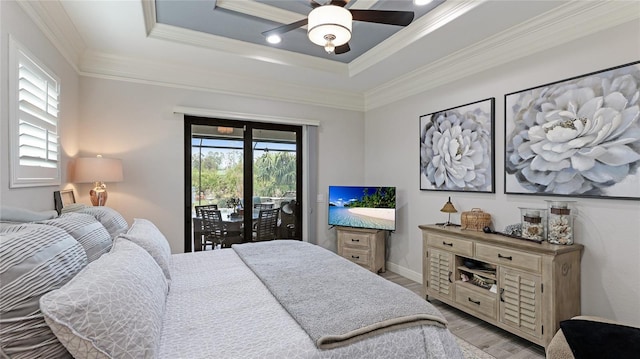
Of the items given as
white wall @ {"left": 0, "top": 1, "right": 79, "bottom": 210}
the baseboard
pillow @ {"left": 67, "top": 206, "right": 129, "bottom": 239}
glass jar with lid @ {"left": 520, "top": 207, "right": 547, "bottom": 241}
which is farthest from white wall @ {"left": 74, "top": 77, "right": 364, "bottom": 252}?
glass jar with lid @ {"left": 520, "top": 207, "right": 547, "bottom": 241}

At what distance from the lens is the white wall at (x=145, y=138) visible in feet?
11.0

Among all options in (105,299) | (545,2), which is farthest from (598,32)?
(105,299)

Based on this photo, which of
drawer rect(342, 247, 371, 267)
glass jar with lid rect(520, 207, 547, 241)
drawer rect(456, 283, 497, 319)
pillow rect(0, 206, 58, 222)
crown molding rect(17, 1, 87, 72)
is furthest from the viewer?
drawer rect(342, 247, 371, 267)

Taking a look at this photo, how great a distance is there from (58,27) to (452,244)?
13.1 feet

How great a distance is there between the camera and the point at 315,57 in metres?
3.73

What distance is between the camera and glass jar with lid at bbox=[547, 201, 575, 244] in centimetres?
239

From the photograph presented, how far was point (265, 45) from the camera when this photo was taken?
11.3ft

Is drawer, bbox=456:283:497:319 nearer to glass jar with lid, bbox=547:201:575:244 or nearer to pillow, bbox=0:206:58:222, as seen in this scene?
glass jar with lid, bbox=547:201:575:244

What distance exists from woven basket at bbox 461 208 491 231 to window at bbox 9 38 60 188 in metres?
3.62

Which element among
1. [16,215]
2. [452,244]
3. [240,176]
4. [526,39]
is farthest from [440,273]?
[16,215]

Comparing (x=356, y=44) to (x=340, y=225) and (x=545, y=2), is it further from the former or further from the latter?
(x=340, y=225)

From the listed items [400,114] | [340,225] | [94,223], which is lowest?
[340,225]

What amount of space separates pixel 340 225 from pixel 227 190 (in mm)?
1629

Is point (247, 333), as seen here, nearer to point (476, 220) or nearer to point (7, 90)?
point (7, 90)
